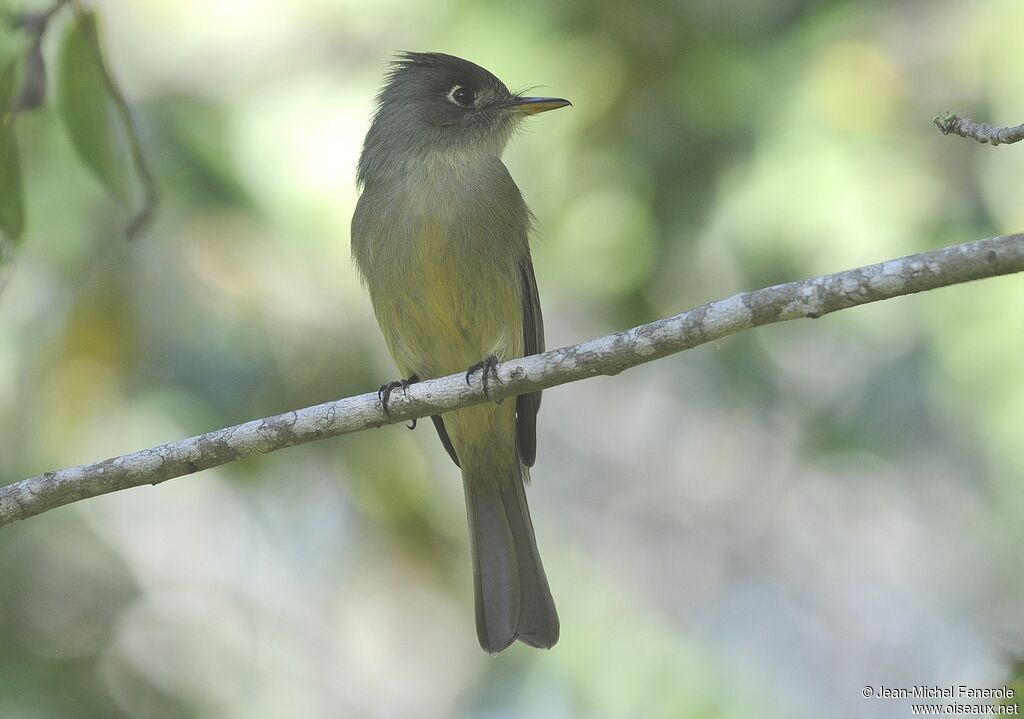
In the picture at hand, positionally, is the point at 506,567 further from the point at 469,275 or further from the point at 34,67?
the point at 34,67

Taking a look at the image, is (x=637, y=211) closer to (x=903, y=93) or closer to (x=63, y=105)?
(x=903, y=93)

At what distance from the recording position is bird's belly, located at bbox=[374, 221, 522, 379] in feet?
14.1

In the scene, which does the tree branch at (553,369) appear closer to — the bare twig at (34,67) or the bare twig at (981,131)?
the bare twig at (981,131)

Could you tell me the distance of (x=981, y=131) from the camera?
2.75m

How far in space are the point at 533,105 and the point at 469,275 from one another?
0.96m

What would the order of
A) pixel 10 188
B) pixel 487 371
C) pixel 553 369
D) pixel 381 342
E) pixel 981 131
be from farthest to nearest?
pixel 381 342, pixel 487 371, pixel 553 369, pixel 10 188, pixel 981 131

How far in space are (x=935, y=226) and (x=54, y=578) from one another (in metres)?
4.76

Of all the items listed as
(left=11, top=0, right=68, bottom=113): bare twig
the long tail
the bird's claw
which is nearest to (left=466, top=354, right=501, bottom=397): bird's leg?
the bird's claw

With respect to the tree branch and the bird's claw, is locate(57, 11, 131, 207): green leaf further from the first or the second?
the bird's claw

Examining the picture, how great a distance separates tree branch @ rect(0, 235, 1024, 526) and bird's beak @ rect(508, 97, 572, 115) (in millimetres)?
1632

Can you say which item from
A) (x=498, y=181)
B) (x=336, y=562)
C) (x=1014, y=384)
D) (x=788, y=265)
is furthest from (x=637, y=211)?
(x=336, y=562)

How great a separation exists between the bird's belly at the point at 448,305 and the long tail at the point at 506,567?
64cm

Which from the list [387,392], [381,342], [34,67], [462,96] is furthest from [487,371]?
[381,342]

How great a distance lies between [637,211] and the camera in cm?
554
